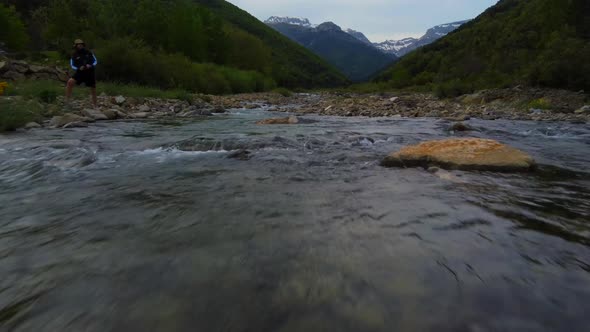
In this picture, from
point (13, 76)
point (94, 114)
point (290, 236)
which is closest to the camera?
point (290, 236)

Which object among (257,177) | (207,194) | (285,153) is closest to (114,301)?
(207,194)

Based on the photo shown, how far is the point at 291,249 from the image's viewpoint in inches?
84.1

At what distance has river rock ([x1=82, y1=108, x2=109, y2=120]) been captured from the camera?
30.6 feet

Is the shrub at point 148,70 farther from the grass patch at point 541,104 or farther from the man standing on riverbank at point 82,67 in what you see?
the grass patch at point 541,104

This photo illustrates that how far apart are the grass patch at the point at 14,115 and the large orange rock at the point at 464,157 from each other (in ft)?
24.0

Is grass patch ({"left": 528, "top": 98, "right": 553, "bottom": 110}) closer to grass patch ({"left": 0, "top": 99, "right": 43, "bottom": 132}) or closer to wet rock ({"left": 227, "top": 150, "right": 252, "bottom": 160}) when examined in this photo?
wet rock ({"left": 227, "top": 150, "right": 252, "bottom": 160})

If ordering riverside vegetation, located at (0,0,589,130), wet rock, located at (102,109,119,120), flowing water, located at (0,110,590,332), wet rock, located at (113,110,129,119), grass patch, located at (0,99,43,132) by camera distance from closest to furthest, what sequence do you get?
1. flowing water, located at (0,110,590,332)
2. grass patch, located at (0,99,43,132)
3. wet rock, located at (102,109,119,120)
4. wet rock, located at (113,110,129,119)
5. riverside vegetation, located at (0,0,589,130)

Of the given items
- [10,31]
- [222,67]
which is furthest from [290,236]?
[10,31]

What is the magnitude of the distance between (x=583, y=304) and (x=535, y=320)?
0.30 metres

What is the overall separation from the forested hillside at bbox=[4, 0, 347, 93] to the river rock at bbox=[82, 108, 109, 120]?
8.92 m

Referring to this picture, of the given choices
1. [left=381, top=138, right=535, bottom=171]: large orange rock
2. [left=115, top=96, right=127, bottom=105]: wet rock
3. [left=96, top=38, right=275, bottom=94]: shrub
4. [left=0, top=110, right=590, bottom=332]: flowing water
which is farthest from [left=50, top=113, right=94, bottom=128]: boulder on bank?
[left=96, top=38, right=275, bottom=94]: shrub

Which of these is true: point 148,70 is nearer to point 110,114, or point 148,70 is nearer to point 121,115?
point 121,115

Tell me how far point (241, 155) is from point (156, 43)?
32235mm

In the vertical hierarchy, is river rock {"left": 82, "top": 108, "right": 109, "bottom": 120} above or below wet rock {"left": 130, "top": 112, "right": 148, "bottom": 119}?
above
